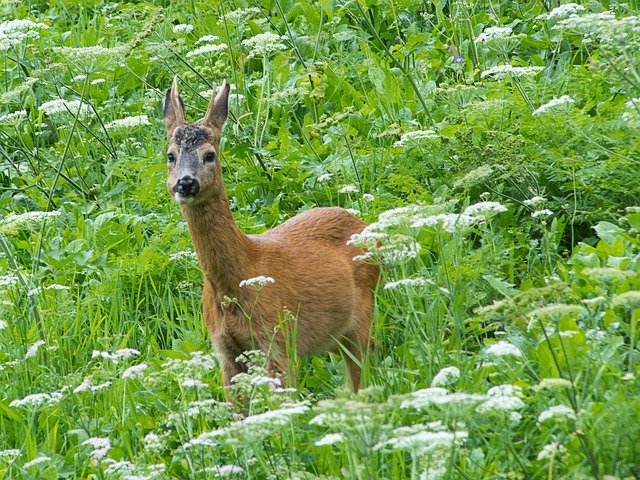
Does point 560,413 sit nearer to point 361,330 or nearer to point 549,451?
point 549,451

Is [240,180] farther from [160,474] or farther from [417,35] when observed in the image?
[160,474]

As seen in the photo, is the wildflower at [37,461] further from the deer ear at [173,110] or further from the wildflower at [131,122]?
the wildflower at [131,122]

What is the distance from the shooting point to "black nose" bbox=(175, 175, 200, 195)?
591 centimetres

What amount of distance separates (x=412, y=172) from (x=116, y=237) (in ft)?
Result: 5.96

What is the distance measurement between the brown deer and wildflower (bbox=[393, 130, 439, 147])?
56 cm

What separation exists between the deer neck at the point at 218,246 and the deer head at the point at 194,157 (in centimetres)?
8

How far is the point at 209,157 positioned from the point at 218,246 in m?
0.42

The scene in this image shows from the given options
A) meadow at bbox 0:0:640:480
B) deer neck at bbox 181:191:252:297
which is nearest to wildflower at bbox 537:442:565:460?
meadow at bbox 0:0:640:480

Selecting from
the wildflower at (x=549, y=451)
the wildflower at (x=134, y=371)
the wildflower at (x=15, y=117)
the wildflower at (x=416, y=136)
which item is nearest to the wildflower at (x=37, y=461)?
the wildflower at (x=134, y=371)

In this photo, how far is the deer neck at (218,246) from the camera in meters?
6.13

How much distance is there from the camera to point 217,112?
6469mm

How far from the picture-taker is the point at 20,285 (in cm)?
702

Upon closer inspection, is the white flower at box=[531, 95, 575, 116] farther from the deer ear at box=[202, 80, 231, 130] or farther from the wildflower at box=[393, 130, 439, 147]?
A: the deer ear at box=[202, 80, 231, 130]

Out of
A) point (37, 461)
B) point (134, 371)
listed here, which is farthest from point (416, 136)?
point (37, 461)
